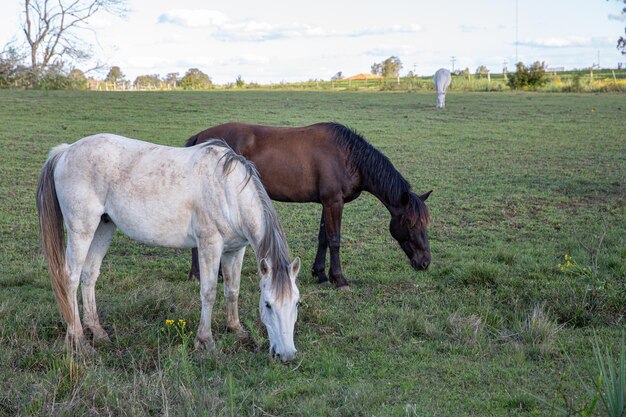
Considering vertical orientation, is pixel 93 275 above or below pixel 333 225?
below

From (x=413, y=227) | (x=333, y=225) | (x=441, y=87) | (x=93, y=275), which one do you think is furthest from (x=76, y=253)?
(x=441, y=87)

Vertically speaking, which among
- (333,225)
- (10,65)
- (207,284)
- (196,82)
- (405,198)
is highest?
(196,82)

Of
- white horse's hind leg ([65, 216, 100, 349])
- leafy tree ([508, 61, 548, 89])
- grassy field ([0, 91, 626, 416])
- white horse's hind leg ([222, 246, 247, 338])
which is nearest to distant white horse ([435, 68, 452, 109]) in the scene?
grassy field ([0, 91, 626, 416])

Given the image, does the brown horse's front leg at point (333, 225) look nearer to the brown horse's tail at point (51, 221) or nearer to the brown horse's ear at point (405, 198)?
the brown horse's ear at point (405, 198)

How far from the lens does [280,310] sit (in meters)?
4.61

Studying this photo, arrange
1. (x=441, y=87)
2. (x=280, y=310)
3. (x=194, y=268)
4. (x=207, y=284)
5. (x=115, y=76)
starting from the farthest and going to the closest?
1. (x=115, y=76)
2. (x=441, y=87)
3. (x=194, y=268)
4. (x=207, y=284)
5. (x=280, y=310)

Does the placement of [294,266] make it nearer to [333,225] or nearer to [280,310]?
[280,310]

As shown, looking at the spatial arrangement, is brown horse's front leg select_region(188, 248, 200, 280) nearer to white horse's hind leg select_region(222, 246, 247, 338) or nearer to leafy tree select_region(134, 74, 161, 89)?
white horse's hind leg select_region(222, 246, 247, 338)

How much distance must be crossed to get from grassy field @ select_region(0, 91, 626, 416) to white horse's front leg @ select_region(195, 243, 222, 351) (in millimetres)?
128

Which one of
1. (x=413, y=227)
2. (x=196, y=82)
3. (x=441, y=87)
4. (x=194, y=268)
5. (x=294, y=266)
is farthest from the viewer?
(x=196, y=82)

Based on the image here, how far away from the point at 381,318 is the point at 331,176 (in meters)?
1.90

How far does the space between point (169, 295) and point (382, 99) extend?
2644 cm

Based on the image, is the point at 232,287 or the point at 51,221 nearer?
the point at 51,221

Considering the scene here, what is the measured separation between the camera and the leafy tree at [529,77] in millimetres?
42000
